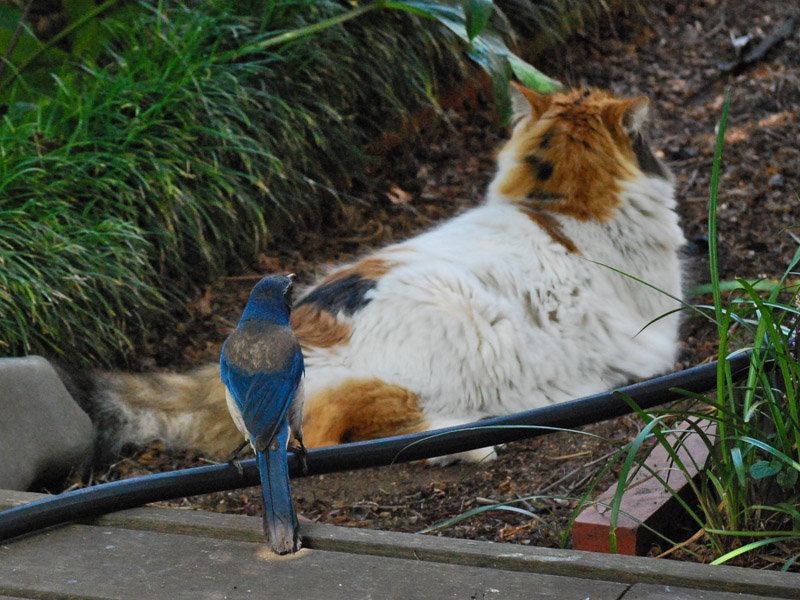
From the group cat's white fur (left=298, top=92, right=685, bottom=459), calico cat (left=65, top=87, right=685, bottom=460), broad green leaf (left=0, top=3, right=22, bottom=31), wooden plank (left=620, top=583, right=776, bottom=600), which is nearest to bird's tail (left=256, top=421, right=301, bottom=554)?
wooden plank (left=620, top=583, right=776, bottom=600)

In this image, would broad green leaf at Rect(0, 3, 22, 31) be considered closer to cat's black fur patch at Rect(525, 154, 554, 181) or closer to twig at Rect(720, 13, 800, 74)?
cat's black fur patch at Rect(525, 154, 554, 181)

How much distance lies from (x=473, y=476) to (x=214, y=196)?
6.20 feet

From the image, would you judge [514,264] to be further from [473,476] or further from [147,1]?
[147,1]

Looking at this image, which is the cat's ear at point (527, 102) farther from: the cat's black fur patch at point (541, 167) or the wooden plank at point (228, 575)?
the wooden plank at point (228, 575)

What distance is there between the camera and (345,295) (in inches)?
124

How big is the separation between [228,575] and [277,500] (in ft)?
0.49

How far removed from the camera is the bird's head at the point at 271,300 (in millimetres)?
1618

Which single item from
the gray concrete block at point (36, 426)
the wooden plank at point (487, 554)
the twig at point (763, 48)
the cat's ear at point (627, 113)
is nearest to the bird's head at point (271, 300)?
the wooden plank at point (487, 554)

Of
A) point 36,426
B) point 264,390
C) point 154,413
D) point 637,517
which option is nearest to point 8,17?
point 154,413

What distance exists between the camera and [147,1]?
4.87 meters

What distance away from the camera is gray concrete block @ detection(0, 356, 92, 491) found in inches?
103

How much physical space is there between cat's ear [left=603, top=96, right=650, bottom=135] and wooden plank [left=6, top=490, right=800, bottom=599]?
7.72ft

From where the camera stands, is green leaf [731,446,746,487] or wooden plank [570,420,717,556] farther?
wooden plank [570,420,717,556]

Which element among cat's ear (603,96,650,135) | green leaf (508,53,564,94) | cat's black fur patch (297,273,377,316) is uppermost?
green leaf (508,53,564,94)
